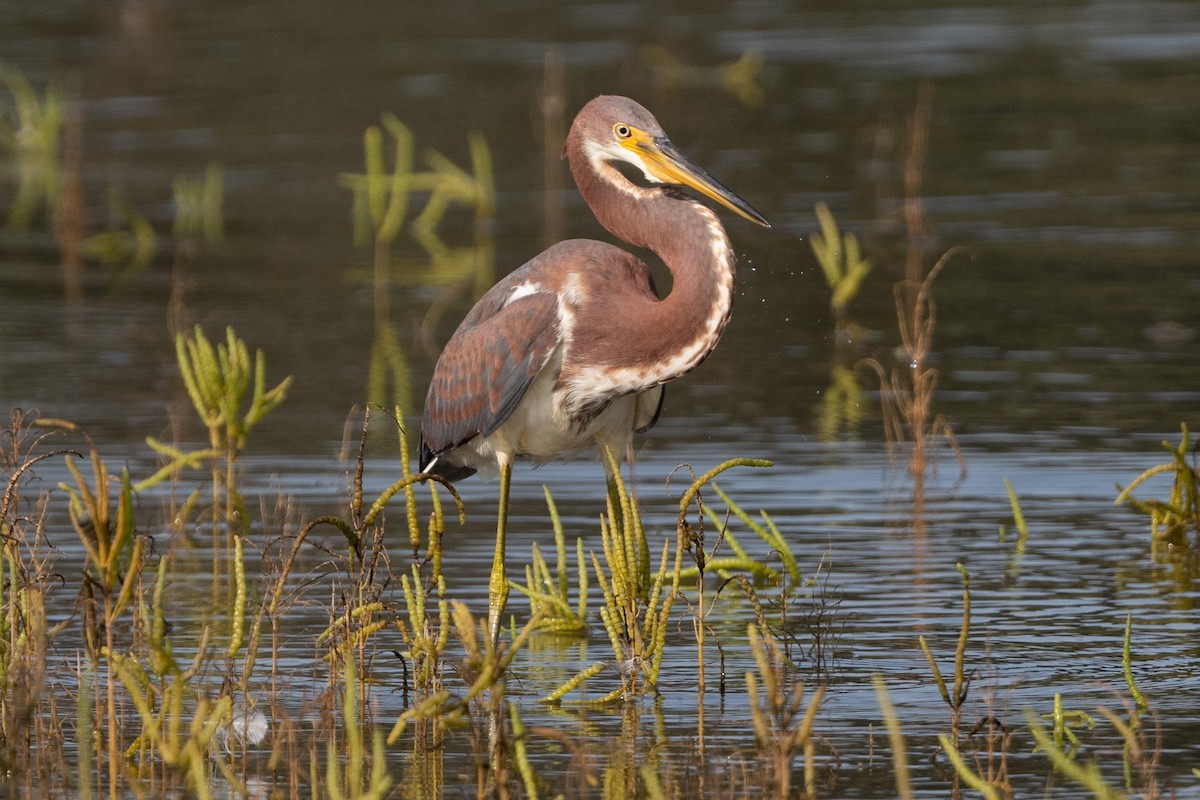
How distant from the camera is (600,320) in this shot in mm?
6383

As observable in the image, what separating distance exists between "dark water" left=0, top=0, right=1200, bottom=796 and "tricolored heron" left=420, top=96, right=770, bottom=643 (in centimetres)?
73

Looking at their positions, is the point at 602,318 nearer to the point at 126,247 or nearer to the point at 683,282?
the point at 683,282

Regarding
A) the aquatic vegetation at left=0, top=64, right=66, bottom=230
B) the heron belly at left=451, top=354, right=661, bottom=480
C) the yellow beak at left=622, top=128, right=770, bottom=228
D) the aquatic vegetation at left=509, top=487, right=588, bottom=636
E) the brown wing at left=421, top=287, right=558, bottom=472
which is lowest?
the aquatic vegetation at left=509, top=487, right=588, bottom=636

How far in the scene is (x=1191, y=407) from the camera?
9.45 meters

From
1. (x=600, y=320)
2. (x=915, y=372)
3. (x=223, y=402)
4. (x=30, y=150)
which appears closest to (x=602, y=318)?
(x=600, y=320)

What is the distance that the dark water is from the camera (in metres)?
6.98

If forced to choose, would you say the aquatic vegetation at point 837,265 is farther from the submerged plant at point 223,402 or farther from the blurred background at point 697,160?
the submerged plant at point 223,402

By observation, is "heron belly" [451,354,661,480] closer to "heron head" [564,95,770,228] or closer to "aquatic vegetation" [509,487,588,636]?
"aquatic vegetation" [509,487,588,636]

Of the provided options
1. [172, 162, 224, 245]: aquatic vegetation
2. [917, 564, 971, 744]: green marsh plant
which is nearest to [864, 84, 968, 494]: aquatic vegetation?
[917, 564, 971, 744]: green marsh plant

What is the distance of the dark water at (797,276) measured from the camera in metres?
6.98

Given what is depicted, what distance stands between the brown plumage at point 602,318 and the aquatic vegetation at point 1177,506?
1.73 metres

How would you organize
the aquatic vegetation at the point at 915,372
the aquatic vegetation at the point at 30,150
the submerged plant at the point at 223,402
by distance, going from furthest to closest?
the aquatic vegetation at the point at 30,150 → the aquatic vegetation at the point at 915,372 → the submerged plant at the point at 223,402

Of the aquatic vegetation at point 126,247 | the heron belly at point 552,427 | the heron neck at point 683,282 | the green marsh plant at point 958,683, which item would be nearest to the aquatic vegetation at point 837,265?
the heron belly at point 552,427

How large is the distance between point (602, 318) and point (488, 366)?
464mm
